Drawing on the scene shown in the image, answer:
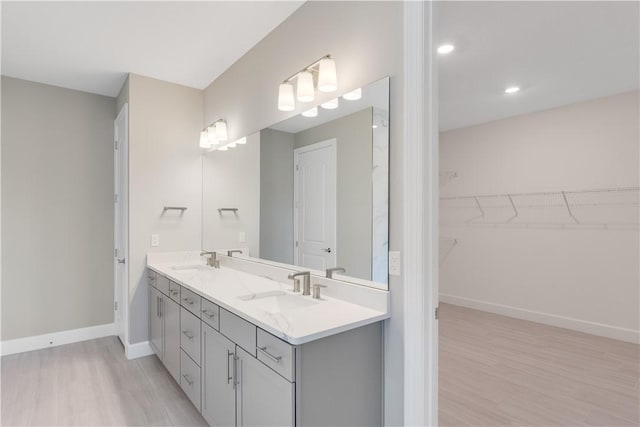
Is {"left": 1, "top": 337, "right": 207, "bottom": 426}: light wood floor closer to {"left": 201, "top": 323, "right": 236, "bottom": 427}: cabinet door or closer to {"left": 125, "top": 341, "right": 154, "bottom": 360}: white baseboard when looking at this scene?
{"left": 125, "top": 341, "right": 154, "bottom": 360}: white baseboard

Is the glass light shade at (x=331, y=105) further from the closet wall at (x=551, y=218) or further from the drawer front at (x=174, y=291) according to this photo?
the closet wall at (x=551, y=218)

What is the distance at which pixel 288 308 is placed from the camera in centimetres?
190

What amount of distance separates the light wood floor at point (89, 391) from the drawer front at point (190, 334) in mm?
406

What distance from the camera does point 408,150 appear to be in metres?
1.55

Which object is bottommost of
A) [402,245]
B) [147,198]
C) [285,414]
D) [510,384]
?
[510,384]

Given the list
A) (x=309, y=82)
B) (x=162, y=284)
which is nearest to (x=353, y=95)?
(x=309, y=82)

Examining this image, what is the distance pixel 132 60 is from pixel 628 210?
4932 mm

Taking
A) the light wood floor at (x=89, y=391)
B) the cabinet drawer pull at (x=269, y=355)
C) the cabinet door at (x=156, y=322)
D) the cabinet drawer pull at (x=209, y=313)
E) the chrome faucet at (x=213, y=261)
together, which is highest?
the chrome faucet at (x=213, y=261)

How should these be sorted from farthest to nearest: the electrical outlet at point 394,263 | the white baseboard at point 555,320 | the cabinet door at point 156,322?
the white baseboard at point 555,320, the cabinet door at point 156,322, the electrical outlet at point 394,263

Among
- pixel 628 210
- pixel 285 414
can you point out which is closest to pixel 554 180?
pixel 628 210

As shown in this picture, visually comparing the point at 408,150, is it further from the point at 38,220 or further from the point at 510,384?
the point at 38,220

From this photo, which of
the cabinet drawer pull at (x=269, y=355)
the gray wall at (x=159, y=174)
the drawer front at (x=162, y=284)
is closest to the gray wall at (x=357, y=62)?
the cabinet drawer pull at (x=269, y=355)

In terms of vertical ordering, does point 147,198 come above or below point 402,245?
above

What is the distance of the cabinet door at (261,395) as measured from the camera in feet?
4.54
